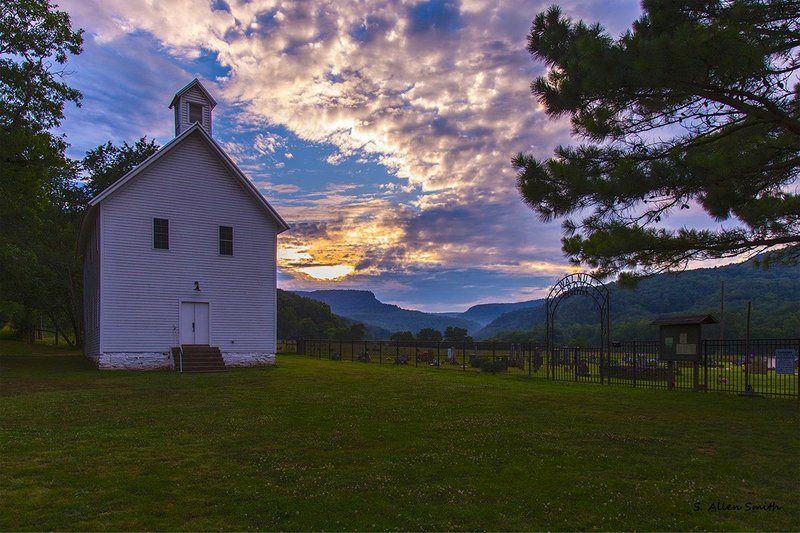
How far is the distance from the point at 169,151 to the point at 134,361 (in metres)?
9.17

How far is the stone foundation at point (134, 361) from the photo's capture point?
841 inches

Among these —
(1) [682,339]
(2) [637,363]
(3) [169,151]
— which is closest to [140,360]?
(3) [169,151]

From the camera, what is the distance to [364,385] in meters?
17.5

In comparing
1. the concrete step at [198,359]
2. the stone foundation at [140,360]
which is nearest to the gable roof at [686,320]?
the concrete step at [198,359]

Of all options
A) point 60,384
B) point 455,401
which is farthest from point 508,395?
point 60,384

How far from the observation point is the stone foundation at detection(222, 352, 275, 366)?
78.7 ft

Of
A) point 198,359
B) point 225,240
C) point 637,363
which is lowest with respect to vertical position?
point 637,363

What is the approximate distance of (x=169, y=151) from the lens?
75.9 feet

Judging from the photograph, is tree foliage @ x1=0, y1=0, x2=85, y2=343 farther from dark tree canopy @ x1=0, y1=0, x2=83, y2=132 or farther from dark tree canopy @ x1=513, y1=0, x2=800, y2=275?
dark tree canopy @ x1=513, y1=0, x2=800, y2=275

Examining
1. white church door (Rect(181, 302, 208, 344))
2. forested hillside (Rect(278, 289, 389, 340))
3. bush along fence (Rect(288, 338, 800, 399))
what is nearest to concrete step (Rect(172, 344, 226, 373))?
white church door (Rect(181, 302, 208, 344))

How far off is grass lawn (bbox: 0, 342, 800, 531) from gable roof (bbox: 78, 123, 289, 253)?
1054 cm

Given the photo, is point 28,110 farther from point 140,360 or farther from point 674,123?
point 674,123

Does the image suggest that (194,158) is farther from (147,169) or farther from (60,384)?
(60,384)

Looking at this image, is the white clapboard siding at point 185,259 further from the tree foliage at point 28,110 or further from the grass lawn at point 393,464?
the grass lawn at point 393,464
